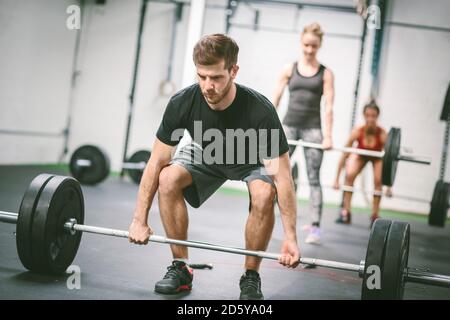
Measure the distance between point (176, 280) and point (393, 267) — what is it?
76cm

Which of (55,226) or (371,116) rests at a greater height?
(371,116)

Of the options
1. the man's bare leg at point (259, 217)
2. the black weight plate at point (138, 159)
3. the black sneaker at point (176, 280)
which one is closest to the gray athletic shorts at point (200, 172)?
the man's bare leg at point (259, 217)

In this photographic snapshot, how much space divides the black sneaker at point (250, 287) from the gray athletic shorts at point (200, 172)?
346mm

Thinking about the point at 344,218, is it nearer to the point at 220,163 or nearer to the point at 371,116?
the point at 371,116

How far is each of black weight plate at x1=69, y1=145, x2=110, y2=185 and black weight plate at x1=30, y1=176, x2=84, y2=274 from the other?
10.1ft

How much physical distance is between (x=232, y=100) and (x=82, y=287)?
851 mm

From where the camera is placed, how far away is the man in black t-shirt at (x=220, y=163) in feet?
5.99

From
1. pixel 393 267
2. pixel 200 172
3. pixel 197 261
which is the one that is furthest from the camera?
pixel 197 261

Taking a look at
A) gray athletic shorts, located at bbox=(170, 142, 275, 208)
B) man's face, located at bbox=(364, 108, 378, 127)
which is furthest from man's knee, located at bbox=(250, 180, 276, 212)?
man's face, located at bbox=(364, 108, 378, 127)

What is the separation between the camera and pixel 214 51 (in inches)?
68.0

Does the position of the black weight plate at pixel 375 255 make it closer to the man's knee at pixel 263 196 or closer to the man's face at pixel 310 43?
the man's knee at pixel 263 196

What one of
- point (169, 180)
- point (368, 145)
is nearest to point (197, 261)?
point (169, 180)

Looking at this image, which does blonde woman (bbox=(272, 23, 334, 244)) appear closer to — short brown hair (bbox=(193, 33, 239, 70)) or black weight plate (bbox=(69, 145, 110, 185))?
short brown hair (bbox=(193, 33, 239, 70))
